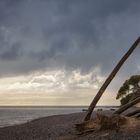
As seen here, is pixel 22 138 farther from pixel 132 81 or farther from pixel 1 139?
pixel 132 81

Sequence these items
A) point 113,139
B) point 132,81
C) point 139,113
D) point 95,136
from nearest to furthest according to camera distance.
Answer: point 113,139
point 95,136
point 139,113
point 132,81

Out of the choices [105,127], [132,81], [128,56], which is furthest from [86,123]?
[132,81]

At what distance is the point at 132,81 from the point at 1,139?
72535 millimetres

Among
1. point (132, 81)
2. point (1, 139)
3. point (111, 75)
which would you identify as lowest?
point (1, 139)

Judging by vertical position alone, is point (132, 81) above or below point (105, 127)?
above

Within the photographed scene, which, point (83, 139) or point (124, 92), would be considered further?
point (124, 92)

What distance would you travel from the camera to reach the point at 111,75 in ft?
84.5

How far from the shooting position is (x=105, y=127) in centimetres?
2455

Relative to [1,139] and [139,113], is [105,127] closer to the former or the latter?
[139,113]

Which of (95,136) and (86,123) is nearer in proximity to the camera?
(95,136)

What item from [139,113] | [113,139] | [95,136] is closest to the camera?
[113,139]

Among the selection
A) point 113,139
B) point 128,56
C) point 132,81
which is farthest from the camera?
point 132,81

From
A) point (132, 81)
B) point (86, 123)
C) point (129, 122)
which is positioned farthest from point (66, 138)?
point (132, 81)

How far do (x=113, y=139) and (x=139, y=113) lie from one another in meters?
6.63
